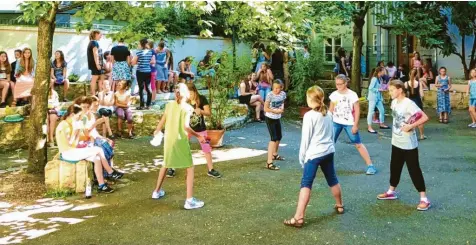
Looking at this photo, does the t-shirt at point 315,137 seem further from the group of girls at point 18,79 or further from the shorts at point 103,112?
the group of girls at point 18,79

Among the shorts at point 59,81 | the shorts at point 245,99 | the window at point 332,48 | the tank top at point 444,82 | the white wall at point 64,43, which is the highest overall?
the window at point 332,48

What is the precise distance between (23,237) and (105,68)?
30.4ft

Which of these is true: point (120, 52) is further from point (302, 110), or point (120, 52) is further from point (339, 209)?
point (339, 209)

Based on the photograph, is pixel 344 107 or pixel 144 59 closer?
pixel 344 107

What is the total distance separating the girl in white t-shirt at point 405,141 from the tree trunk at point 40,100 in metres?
5.44

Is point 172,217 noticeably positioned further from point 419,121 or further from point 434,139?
point 434,139

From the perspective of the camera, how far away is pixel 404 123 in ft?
23.2

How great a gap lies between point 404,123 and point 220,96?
6.23 meters

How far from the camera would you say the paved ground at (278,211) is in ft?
19.3

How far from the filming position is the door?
25.6 m

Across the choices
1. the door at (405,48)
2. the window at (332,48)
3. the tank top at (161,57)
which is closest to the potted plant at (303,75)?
the tank top at (161,57)

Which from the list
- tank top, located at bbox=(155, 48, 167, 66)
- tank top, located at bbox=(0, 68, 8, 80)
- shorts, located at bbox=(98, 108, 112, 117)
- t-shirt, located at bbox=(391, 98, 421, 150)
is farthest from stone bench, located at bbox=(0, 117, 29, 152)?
t-shirt, located at bbox=(391, 98, 421, 150)

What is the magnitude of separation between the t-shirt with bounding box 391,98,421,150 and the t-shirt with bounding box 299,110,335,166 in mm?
1240

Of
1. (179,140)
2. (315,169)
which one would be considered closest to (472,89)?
(315,169)
